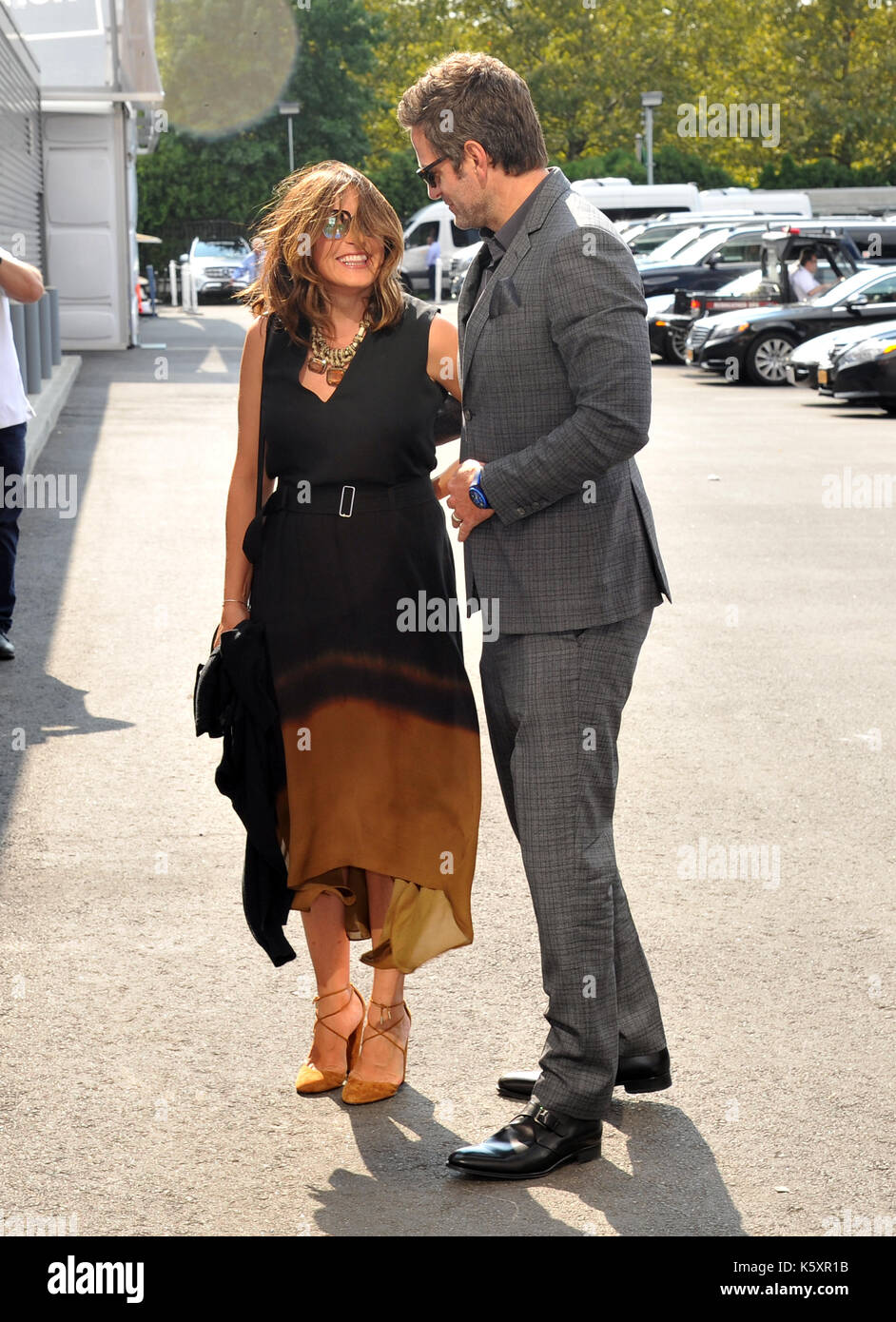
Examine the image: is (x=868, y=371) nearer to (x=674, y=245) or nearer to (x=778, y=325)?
(x=778, y=325)

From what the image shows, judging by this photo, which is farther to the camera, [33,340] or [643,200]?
[643,200]

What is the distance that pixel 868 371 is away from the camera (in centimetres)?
1920

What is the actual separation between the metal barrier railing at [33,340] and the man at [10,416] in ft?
30.0

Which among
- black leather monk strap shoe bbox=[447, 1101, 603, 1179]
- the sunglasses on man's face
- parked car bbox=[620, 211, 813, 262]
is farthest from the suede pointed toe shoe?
parked car bbox=[620, 211, 813, 262]

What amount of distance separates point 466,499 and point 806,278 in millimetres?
21671

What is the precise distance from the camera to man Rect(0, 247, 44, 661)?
7426mm

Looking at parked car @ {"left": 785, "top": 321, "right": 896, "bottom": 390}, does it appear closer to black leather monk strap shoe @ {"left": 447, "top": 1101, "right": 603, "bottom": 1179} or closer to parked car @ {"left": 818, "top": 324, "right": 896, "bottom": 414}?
parked car @ {"left": 818, "top": 324, "right": 896, "bottom": 414}

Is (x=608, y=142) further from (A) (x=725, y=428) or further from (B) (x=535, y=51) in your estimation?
(A) (x=725, y=428)

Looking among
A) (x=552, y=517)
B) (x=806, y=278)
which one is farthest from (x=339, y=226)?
(x=806, y=278)

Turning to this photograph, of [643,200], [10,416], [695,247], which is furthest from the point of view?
[643,200]

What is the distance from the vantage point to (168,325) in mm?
36969

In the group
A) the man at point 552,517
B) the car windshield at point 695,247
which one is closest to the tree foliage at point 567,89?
the car windshield at point 695,247

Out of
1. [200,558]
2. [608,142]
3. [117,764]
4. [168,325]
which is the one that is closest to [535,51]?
[608,142]

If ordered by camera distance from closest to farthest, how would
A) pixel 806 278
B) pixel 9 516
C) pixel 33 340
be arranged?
pixel 9 516 < pixel 33 340 < pixel 806 278
